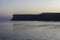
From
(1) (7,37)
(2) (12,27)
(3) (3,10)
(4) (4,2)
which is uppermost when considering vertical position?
(4) (4,2)

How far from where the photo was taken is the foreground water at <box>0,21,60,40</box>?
1391 mm

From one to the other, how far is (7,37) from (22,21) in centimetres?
34

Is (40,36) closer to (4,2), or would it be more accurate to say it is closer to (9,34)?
(9,34)

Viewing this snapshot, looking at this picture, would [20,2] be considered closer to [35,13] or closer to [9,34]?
[35,13]

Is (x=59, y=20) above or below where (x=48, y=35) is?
above

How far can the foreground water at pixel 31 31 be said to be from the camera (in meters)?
1.39

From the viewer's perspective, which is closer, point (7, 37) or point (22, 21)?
point (22, 21)

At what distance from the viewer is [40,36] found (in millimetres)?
1421

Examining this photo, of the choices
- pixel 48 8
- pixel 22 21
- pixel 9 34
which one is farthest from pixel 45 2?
pixel 9 34

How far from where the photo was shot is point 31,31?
1.42m

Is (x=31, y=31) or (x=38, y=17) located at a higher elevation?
(x=38, y=17)

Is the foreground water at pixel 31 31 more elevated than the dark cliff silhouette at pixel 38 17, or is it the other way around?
the dark cliff silhouette at pixel 38 17

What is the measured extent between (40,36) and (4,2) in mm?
697

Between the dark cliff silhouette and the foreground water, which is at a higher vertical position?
the dark cliff silhouette
